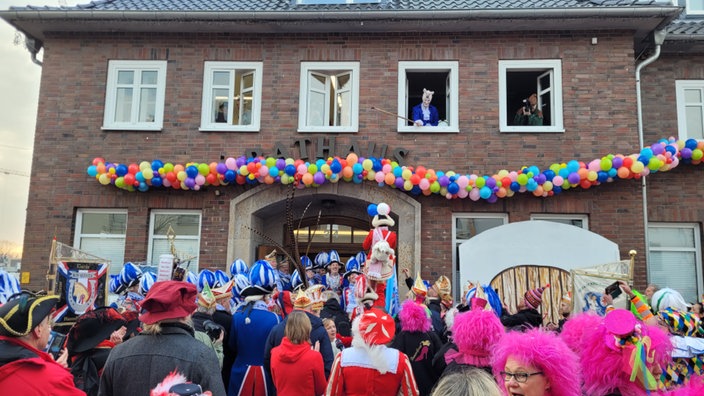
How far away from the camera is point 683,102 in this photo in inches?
514

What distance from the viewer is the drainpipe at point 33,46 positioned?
13258 mm

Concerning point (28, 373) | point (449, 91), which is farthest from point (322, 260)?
point (28, 373)

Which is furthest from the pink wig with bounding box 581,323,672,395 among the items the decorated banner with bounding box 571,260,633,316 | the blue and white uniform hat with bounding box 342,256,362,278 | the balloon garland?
the balloon garland

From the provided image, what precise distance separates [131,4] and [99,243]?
18.5ft

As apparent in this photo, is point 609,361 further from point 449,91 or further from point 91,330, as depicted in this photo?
point 449,91

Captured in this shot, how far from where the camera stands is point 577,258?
10.8 metres

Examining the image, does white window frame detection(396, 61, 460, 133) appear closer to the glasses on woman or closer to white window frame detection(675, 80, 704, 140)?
white window frame detection(675, 80, 704, 140)

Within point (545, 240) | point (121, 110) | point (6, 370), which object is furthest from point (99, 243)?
point (6, 370)

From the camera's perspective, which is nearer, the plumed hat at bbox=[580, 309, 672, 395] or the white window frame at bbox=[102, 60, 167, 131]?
the plumed hat at bbox=[580, 309, 672, 395]

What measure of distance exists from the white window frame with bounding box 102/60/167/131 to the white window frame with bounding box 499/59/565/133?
24.7ft

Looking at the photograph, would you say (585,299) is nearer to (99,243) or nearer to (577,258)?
(577,258)

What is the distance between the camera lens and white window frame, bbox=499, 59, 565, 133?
12234mm

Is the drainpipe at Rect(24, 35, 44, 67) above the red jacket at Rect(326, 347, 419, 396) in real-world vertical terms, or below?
above

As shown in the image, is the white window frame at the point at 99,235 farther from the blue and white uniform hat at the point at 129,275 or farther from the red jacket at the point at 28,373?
the red jacket at the point at 28,373
